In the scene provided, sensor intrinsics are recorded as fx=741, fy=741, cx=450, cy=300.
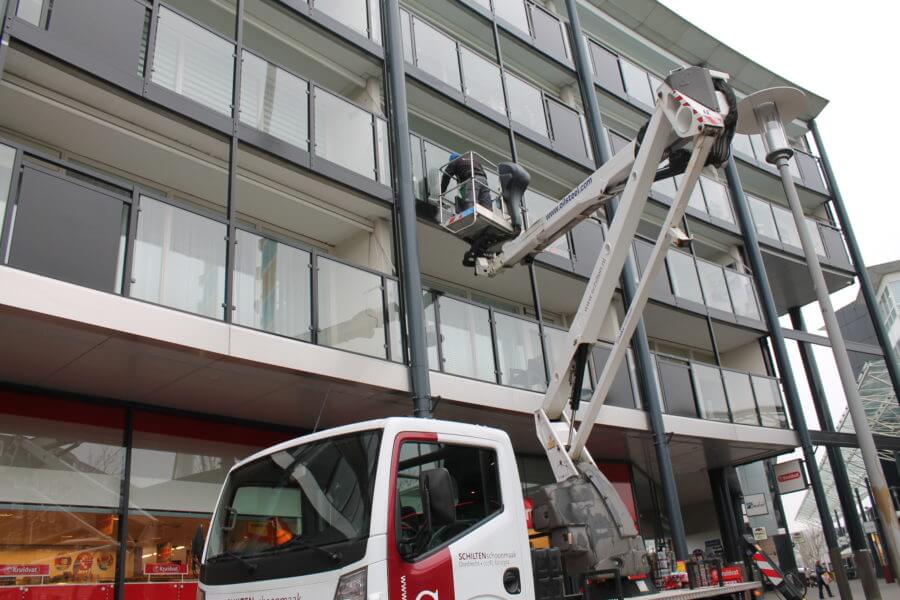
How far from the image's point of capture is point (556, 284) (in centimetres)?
1535

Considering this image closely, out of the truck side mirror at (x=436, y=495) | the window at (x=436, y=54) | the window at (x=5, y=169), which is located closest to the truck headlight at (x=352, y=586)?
the truck side mirror at (x=436, y=495)

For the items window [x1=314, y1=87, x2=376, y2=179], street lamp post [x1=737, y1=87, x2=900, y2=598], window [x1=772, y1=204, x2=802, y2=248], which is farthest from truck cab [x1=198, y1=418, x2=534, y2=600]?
window [x1=772, y1=204, x2=802, y2=248]

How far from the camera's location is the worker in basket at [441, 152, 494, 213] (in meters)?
10.9

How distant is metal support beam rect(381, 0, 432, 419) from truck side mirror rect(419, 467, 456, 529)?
4685 mm

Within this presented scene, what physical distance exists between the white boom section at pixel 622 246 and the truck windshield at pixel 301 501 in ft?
11.1

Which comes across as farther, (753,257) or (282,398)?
(753,257)

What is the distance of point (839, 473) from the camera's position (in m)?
17.4

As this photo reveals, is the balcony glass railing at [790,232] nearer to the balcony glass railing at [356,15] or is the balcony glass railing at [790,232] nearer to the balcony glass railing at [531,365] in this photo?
the balcony glass railing at [531,365]

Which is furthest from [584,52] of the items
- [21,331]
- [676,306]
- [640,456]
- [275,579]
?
[275,579]

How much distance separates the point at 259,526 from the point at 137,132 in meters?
6.96

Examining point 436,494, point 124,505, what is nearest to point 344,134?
point 124,505

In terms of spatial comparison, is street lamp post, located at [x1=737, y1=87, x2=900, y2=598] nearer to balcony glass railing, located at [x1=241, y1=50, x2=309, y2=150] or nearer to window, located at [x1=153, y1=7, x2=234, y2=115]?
balcony glass railing, located at [x1=241, y1=50, x2=309, y2=150]

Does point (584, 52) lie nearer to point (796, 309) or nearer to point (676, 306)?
point (676, 306)

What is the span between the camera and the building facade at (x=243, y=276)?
7.81 metres
